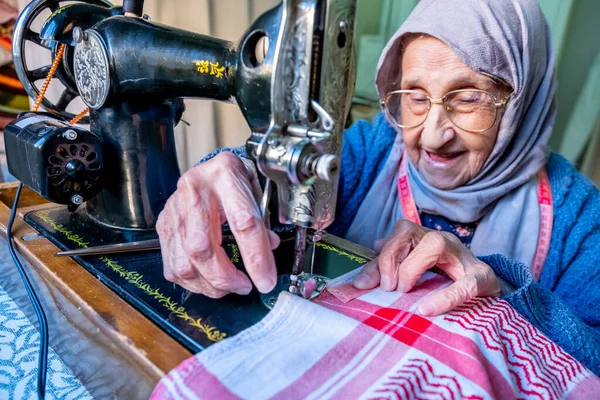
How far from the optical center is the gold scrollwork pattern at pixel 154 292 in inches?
21.4

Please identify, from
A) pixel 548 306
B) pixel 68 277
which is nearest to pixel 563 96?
pixel 548 306

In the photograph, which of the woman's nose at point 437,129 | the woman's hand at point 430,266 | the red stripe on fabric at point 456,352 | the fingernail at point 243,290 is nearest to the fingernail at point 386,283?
the woman's hand at point 430,266

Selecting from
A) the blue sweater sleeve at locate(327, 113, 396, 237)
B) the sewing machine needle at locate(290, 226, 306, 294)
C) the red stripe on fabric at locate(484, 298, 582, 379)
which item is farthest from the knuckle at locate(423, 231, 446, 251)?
the blue sweater sleeve at locate(327, 113, 396, 237)

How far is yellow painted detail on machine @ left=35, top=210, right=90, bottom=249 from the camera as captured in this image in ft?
2.59

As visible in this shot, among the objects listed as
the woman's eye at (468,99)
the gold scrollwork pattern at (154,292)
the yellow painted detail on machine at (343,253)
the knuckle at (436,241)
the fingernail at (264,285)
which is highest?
the woman's eye at (468,99)

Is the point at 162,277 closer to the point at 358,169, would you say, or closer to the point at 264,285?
the point at 264,285

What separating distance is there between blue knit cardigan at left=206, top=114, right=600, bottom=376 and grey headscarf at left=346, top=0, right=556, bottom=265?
51 millimetres

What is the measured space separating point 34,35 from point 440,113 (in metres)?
0.86

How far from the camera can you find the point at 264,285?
23.3 inches

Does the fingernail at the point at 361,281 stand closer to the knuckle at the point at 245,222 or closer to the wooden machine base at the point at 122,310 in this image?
the wooden machine base at the point at 122,310

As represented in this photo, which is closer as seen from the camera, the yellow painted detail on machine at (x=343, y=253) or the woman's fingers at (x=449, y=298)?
the woman's fingers at (x=449, y=298)

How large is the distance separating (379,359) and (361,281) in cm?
19

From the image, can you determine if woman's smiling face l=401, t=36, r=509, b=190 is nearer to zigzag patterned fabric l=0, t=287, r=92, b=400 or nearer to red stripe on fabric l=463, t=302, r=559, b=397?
red stripe on fabric l=463, t=302, r=559, b=397

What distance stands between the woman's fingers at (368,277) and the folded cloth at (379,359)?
41 mm
